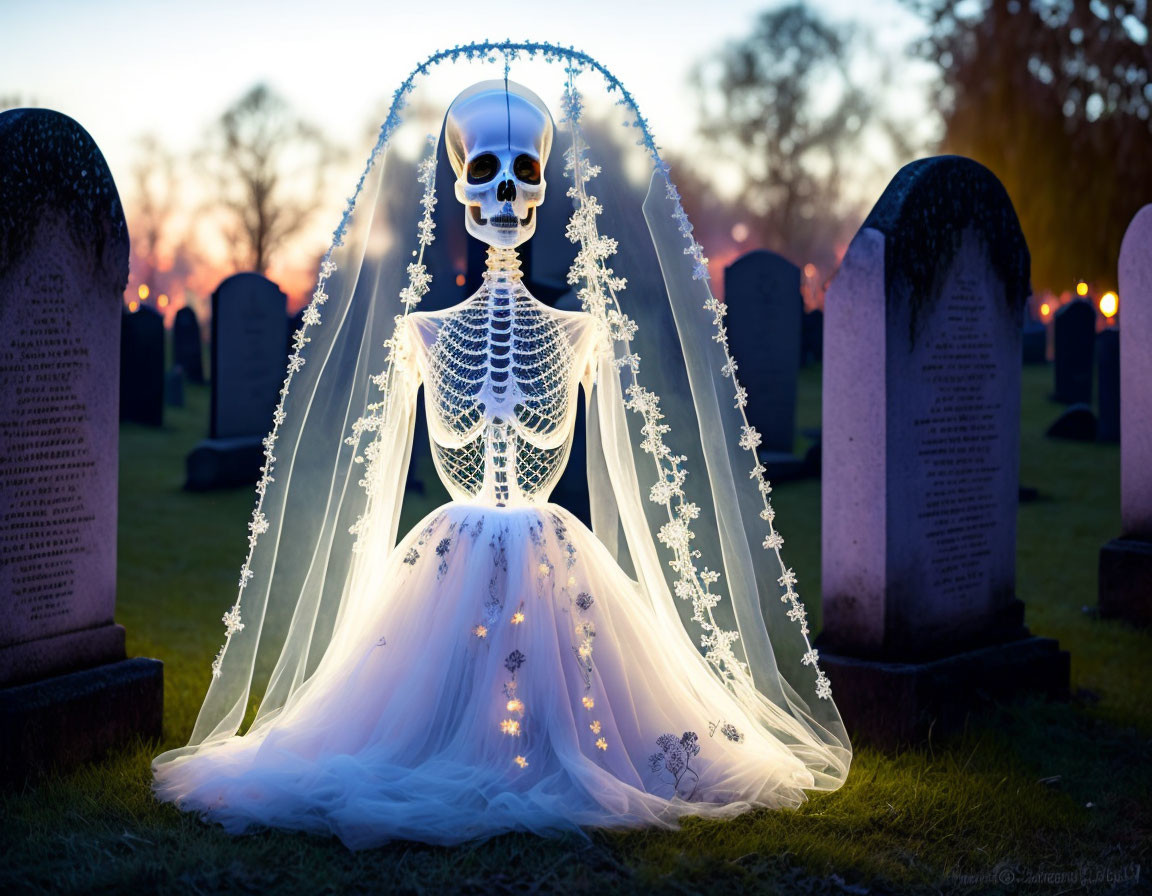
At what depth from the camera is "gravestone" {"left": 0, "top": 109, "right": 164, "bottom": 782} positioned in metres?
4.41

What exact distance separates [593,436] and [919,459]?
5.58ft

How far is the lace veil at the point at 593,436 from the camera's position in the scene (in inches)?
169

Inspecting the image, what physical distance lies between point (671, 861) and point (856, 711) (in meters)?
1.90

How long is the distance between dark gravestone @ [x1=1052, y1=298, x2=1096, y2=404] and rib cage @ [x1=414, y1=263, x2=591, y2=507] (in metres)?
13.8

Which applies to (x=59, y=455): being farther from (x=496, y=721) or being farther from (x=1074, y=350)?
(x=1074, y=350)

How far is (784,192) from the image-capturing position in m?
35.4

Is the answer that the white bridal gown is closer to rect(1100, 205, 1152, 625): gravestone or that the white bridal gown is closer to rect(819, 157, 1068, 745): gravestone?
rect(819, 157, 1068, 745): gravestone

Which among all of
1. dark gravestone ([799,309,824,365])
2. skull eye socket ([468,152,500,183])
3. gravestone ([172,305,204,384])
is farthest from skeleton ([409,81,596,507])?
dark gravestone ([799,309,824,365])

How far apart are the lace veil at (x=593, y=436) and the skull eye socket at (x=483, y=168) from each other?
0.73 feet

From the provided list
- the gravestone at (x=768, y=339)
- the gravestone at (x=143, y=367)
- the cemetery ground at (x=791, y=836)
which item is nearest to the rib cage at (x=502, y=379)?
the cemetery ground at (x=791, y=836)

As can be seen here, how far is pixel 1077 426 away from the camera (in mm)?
14570

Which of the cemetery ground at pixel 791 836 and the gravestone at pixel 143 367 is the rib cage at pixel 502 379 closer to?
the cemetery ground at pixel 791 836

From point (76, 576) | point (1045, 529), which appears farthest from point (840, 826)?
point (1045, 529)

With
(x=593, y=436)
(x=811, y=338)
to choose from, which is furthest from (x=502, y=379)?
(x=811, y=338)
